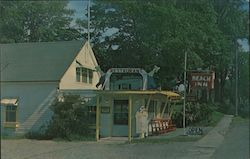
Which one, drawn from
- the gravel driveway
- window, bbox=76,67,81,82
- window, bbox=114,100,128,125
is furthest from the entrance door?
the gravel driveway

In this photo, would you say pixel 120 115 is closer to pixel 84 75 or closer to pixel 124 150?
pixel 84 75

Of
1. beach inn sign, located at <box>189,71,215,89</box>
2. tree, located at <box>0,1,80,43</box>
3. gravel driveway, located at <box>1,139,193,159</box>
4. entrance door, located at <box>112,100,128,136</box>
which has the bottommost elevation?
gravel driveway, located at <box>1,139,193,159</box>

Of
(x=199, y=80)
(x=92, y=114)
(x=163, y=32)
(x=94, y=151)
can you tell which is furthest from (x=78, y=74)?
(x=199, y=80)

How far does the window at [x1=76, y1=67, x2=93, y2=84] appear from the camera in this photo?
19.9 meters

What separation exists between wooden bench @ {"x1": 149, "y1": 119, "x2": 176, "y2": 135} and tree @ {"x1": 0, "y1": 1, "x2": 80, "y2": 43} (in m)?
12.6

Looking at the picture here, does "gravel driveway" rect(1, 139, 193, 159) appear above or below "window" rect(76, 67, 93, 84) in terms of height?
below

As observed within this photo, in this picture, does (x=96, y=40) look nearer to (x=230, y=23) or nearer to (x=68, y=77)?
(x=68, y=77)

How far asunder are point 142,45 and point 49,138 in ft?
18.6

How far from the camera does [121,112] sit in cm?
2289

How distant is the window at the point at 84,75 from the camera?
65.3 feet

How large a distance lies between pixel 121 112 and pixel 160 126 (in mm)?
3506

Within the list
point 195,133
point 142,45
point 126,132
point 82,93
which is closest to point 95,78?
point 82,93

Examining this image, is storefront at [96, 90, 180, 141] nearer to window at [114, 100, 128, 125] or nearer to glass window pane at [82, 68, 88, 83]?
window at [114, 100, 128, 125]

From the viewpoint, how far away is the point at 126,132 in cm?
2267
